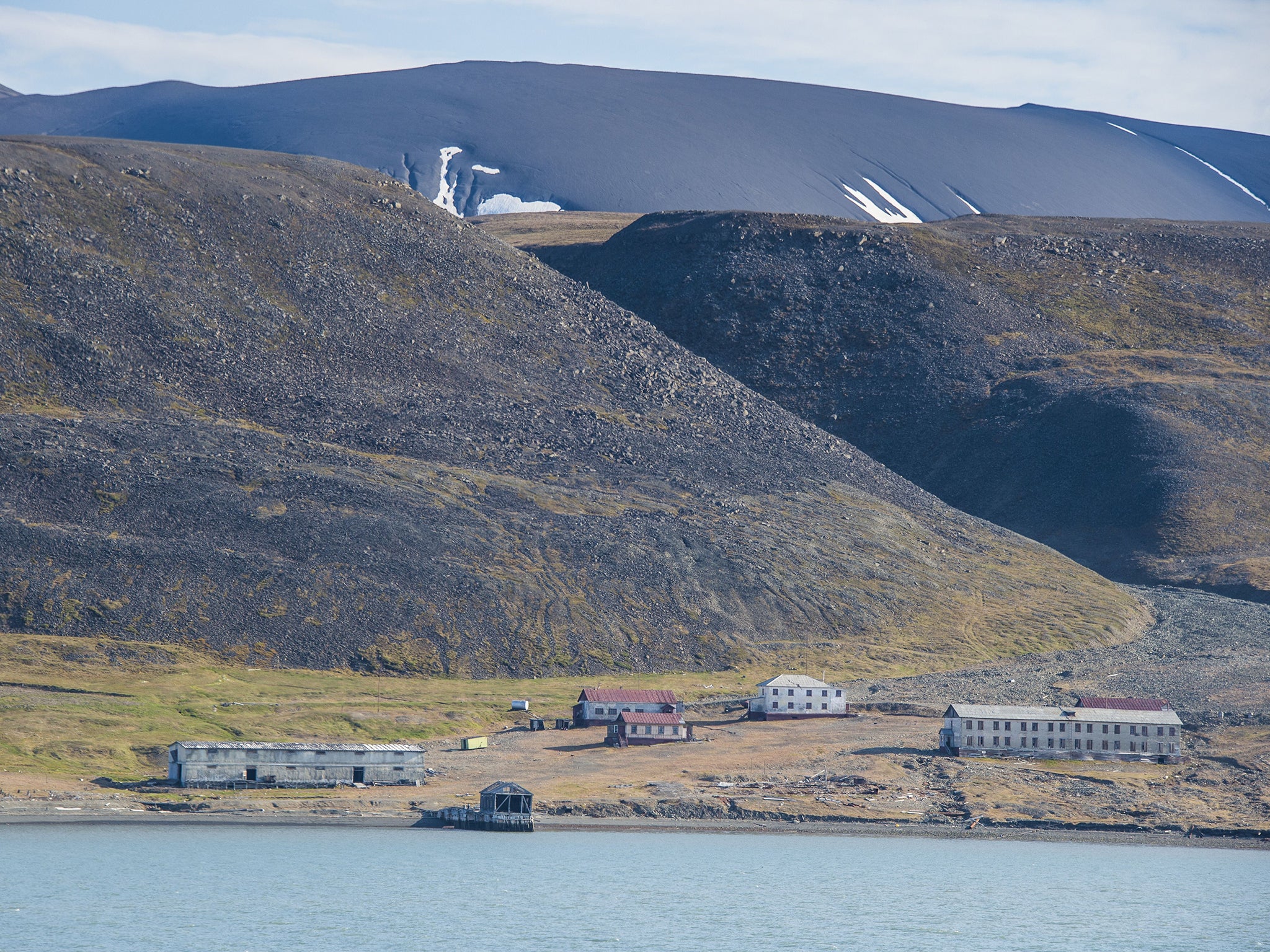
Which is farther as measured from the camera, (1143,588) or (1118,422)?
(1118,422)

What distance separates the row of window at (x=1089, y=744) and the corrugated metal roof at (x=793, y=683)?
502 inches

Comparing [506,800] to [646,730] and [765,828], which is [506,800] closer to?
[765,828]

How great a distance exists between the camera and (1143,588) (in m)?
139

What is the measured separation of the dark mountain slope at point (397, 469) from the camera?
9988 cm

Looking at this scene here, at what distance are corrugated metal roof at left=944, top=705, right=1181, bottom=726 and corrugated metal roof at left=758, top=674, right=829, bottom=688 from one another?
10773 millimetres

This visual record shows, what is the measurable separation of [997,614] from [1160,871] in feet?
157

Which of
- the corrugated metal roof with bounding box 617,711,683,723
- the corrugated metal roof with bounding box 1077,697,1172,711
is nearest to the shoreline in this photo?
the corrugated metal roof with bounding box 617,711,683,723

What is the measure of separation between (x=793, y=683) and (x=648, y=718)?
37.1ft

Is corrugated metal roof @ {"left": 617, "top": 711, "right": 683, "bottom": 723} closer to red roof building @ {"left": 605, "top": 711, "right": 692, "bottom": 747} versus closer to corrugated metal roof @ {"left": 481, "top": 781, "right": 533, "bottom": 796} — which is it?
red roof building @ {"left": 605, "top": 711, "right": 692, "bottom": 747}

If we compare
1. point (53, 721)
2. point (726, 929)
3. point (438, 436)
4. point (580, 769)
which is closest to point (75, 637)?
point (53, 721)

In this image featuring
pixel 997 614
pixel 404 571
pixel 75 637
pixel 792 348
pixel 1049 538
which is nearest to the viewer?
pixel 75 637

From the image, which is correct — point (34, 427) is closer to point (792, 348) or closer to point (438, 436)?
point (438, 436)

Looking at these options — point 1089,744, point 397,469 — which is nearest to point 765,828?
point 1089,744

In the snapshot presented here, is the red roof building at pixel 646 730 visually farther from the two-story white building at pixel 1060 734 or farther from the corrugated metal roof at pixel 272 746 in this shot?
the two-story white building at pixel 1060 734
